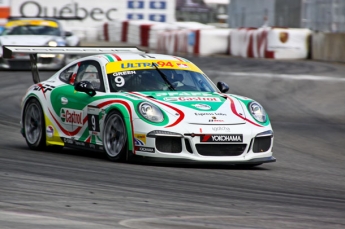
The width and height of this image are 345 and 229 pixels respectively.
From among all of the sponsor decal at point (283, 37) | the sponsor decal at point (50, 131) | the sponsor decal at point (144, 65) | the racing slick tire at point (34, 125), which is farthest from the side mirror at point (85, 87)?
the sponsor decal at point (283, 37)

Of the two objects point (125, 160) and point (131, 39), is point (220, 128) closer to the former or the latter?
point (125, 160)

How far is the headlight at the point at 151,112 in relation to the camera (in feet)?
26.7

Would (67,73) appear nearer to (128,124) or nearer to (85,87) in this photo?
(85,87)

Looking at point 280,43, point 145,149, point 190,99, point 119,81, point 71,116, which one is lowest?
point 280,43

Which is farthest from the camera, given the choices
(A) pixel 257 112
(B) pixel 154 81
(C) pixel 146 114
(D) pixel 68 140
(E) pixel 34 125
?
(E) pixel 34 125

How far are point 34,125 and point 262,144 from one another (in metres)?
2.99

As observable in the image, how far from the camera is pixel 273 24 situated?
37750 mm

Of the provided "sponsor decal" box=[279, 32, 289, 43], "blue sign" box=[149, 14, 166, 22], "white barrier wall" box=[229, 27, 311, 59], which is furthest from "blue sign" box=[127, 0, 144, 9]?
"sponsor decal" box=[279, 32, 289, 43]

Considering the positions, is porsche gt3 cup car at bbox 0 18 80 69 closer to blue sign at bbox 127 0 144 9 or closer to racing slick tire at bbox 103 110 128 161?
racing slick tire at bbox 103 110 128 161

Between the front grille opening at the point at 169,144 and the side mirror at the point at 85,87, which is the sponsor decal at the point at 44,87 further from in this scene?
the front grille opening at the point at 169,144

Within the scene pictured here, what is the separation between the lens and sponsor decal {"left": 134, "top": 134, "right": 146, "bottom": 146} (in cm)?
809

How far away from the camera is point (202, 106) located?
8312 millimetres

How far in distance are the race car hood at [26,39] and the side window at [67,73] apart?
10722mm

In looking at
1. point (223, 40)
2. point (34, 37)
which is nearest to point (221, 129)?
point (34, 37)
